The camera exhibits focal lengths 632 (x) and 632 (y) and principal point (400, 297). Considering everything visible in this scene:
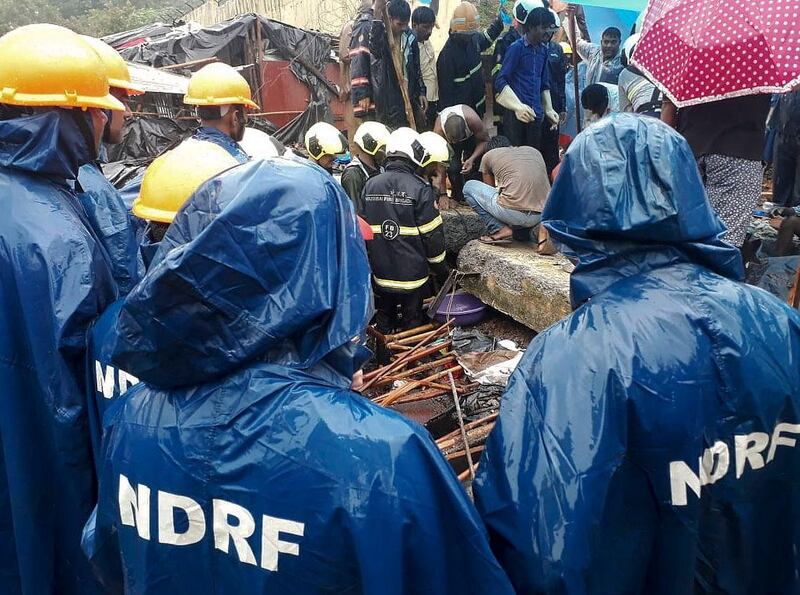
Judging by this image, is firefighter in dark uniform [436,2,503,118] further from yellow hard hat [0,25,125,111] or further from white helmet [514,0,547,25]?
yellow hard hat [0,25,125,111]

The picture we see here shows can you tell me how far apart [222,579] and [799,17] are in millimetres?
3780

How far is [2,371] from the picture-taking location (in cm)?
239

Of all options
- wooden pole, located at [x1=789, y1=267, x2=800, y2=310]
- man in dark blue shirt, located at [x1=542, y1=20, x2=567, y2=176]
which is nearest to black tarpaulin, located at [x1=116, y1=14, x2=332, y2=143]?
man in dark blue shirt, located at [x1=542, y1=20, x2=567, y2=176]

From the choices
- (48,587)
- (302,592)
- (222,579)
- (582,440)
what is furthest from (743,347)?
(48,587)

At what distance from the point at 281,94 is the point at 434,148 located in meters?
11.0

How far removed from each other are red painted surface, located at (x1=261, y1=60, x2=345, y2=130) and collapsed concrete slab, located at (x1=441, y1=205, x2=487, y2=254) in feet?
31.3

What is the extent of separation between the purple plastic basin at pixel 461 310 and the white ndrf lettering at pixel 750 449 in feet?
15.1

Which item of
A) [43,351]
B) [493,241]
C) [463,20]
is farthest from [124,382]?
[463,20]

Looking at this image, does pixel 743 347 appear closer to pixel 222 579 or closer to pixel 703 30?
pixel 222 579

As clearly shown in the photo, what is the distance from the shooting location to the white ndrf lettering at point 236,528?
1.35 metres

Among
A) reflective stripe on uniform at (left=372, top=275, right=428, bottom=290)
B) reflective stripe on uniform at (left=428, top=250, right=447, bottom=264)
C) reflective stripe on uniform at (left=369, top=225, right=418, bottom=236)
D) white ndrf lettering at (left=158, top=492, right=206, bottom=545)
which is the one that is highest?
white ndrf lettering at (left=158, top=492, right=206, bottom=545)

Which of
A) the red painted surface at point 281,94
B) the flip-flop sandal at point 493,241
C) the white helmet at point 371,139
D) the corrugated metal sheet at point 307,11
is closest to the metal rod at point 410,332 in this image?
the flip-flop sandal at point 493,241

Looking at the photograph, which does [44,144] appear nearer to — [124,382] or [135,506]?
[124,382]

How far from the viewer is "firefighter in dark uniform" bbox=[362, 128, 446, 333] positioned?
547 cm
